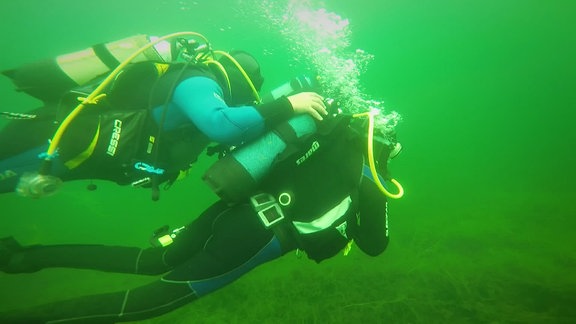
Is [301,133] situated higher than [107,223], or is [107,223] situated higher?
[301,133]

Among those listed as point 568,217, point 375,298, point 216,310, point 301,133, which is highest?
point 301,133

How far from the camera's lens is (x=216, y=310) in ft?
14.4

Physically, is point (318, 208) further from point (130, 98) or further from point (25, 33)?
point (25, 33)

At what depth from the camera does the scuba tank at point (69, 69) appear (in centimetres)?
247

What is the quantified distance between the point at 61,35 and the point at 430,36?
Result: 244 feet

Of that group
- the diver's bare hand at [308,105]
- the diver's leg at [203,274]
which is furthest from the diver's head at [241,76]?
the diver's leg at [203,274]

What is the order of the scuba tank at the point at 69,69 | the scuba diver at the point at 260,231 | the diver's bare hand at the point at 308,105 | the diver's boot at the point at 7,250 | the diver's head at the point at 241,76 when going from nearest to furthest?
the scuba diver at the point at 260,231 → the diver's bare hand at the point at 308,105 → the diver's boot at the point at 7,250 → the scuba tank at the point at 69,69 → the diver's head at the point at 241,76

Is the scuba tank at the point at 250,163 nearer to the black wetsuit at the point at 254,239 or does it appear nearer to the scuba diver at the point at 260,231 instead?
the scuba diver at the point at 260,231

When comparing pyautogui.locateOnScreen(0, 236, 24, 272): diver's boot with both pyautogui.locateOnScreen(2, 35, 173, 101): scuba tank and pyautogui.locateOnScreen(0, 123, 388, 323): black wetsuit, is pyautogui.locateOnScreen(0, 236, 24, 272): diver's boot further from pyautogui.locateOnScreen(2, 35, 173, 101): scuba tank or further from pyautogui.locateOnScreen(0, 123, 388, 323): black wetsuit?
pyautogui.locateOnScreen(2, 35, 173, 101): scuba tank

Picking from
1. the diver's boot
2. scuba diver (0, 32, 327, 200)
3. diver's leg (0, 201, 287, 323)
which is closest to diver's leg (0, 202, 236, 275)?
the diver's boot

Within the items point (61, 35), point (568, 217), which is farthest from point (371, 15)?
point (61, 35)

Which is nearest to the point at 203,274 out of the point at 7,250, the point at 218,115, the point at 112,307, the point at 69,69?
the point at 112,307

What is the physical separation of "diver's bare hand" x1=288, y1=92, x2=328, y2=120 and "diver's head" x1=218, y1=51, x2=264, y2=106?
0.84m

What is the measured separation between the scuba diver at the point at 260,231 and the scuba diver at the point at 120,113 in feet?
1.10
